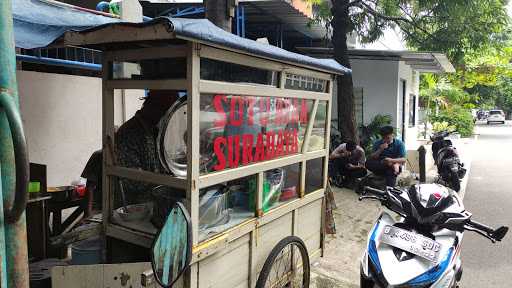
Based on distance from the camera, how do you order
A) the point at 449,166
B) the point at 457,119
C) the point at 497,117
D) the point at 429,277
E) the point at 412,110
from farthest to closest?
1. the point at 497,117
2. the point at 457,119
3. the point at 412,110
4. the point at 449,166
5. the point at 429,277

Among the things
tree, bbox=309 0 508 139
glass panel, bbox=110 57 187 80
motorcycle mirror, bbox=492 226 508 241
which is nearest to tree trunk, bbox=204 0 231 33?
glass panel, bbox=110 57 187 80

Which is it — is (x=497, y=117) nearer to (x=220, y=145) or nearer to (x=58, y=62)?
(x=58, y=62)

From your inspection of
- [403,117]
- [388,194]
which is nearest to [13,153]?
[388,194]

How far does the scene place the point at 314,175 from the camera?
12.3 ft

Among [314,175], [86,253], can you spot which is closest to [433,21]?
[314,175]

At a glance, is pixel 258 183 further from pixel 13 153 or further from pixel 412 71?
pixel 412 71

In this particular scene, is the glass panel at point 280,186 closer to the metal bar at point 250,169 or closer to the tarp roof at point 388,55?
the metal bar at point 250,169

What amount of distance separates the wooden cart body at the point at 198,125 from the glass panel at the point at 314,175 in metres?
0.13

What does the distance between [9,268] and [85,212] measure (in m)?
3.29

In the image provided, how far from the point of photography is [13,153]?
1198 mm

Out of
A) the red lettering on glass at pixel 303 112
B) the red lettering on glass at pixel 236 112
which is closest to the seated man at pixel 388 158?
the red lettering on glass at pixel 303 112

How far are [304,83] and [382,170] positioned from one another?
4.54 m

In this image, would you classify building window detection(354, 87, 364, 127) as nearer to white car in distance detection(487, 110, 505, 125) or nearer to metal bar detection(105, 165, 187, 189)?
metal bar detection(105, 165, 187, 189)

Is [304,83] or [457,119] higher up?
[304,83]
